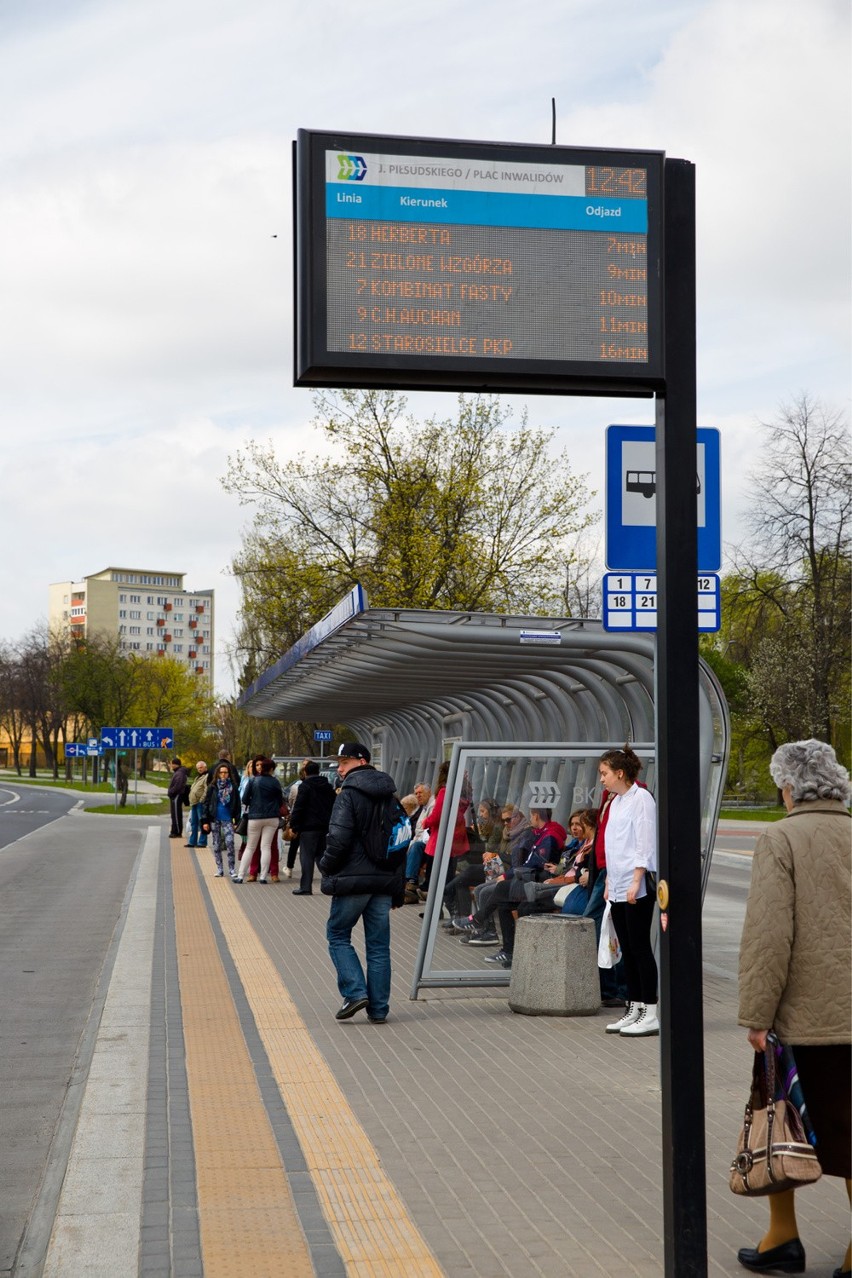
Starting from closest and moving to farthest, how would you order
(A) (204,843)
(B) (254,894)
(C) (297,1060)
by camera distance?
1. (C) (297,1060)
2. (B) (254,894)
3. (A) (204,843)

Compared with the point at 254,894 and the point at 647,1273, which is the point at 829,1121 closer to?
the point at 647,1273

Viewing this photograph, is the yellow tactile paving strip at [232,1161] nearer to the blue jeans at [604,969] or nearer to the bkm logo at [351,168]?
the blue jeans at [604,969]

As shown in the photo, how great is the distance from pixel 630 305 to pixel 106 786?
7831 cm

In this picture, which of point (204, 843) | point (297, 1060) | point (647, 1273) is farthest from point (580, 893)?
point (204, 843)

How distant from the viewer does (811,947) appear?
14.1 feet

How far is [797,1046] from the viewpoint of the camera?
436 cm

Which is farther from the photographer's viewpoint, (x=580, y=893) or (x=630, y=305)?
(x=580, y=893)

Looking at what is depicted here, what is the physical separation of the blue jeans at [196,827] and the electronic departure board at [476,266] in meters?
22.0

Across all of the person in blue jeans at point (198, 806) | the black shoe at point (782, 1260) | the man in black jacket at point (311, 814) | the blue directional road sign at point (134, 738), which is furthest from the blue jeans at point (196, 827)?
the black shoe at point (782, 1260)

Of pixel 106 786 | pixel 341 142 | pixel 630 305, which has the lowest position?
pixel 106 786

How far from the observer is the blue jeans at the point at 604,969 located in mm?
9812

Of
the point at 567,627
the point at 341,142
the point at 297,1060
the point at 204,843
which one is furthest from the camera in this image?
the point at 204,843

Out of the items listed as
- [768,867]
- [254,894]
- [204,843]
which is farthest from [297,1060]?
[204,843]

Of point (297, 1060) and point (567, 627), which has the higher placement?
point (567, 627)
